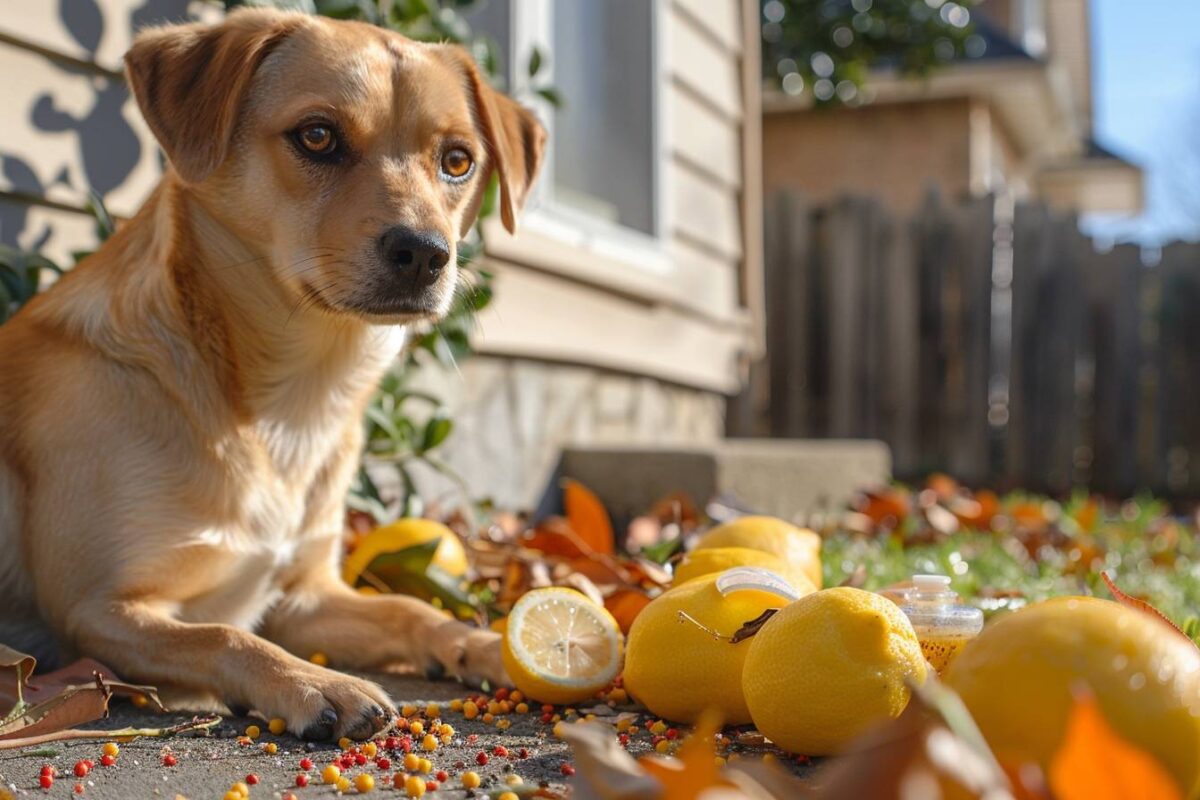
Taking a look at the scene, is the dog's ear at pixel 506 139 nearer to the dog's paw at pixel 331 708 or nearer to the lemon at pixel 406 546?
the lemon at pixel 406 546

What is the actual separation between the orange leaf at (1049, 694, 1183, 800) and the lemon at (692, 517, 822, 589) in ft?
4.86

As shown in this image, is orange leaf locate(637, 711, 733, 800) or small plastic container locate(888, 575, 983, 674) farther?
small plastic container locate(888, 575, 983, 674)

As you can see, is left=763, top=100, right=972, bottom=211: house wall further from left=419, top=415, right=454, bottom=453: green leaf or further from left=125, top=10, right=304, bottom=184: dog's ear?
left=125, top=10, right=304, bottom=184: dog's ear

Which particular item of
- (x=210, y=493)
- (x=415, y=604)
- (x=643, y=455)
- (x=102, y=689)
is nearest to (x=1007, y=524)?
(x=643, y=455)

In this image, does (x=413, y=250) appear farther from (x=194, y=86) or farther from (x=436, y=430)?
(x=436, y=430)

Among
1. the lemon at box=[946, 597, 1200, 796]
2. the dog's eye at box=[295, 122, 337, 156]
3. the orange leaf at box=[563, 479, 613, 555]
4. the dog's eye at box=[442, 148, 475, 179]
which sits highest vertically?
the dog's eye at box=[295, 122, 337, 156]

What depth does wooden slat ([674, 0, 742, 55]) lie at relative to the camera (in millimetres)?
6527

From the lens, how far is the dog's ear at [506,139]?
2.97 metres

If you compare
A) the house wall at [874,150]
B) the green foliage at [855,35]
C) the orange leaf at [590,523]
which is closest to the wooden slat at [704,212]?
the orange leaf at [590,523]

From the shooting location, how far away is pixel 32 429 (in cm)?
237

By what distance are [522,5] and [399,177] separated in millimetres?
2647

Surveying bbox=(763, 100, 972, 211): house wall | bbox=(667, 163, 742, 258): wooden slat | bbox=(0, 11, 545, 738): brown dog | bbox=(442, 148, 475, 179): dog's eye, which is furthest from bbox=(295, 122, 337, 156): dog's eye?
bbox=(763, 100, 972, 211): house wall

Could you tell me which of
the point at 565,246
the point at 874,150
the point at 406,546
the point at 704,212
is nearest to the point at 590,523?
the point at 406,546

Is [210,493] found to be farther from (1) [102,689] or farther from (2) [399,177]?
(2) [399,177]
